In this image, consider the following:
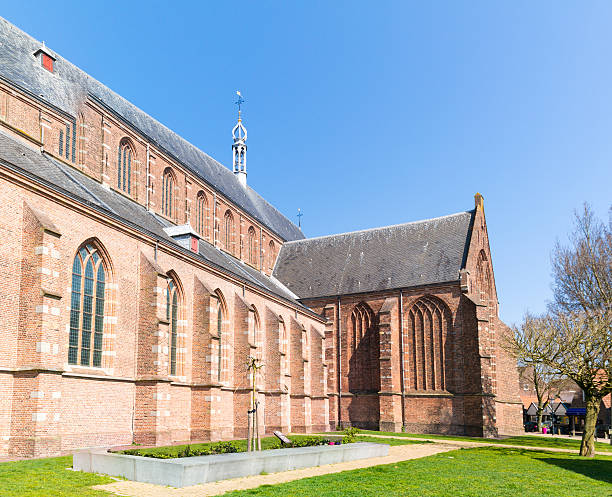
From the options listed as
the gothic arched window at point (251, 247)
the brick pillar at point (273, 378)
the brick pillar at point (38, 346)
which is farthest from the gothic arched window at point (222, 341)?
the gothic arched window at point (251, 247)

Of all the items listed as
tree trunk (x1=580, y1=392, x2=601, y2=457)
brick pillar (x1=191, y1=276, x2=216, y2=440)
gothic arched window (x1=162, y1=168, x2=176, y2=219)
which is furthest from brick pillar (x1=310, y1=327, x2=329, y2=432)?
tree trunk (x1=580, y1=392, x2=601, y2=457)

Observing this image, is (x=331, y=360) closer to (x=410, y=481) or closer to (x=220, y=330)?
(x=220, y=330)

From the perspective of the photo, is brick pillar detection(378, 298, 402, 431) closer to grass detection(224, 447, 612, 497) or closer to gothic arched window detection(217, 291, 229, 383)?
gothic arched window detection(217, 291, 229, 383)

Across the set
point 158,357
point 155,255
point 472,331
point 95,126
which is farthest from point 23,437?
point 472,331

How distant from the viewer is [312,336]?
40.1 metres

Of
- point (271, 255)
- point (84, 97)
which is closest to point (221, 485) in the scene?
point (84, 97)

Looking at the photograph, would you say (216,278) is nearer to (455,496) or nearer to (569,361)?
(569,361)

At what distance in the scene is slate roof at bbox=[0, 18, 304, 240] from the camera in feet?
80.1

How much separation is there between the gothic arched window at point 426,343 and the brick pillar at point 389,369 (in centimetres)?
81

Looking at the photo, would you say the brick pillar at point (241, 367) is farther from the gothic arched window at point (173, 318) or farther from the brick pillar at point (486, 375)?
the brick pillar at point (486, 375)

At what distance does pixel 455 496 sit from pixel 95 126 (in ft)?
76.0

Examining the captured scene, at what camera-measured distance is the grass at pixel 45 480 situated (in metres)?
11.3

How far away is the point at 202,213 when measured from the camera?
36.7 metres

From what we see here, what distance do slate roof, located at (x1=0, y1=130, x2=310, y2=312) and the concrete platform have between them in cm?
940
